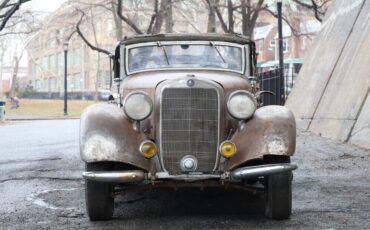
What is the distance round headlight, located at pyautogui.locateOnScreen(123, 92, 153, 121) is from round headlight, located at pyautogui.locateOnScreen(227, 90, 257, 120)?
2.54 ft

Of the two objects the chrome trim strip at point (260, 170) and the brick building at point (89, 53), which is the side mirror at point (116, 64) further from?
the brick building at point (89, 53)

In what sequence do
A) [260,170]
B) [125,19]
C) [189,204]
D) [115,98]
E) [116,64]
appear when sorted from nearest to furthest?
[260,170] < [189,204] < [115,98] < [116,64] < [125,19]

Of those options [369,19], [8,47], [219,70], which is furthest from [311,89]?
[8,47]

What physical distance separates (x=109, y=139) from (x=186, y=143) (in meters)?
0.72

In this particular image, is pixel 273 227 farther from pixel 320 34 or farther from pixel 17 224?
pixel 320 34

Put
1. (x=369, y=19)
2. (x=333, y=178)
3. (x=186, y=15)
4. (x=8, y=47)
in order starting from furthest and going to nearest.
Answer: (x=8, y=47)
(x=186, y=15)
(x=369, y=19)
(x=333, y=178)

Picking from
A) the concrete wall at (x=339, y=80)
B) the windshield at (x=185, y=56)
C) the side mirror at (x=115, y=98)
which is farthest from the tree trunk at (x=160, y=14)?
the windshield at (x=185, y=56)

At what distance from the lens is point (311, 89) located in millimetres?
17359

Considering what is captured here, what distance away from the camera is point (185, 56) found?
7152 millimetres

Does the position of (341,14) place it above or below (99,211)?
above

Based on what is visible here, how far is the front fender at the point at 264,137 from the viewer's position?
562 centimetres

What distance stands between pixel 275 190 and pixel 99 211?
1.70m

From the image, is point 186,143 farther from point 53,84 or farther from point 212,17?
point 53,84

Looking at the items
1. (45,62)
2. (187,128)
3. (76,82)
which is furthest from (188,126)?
(45,62)
